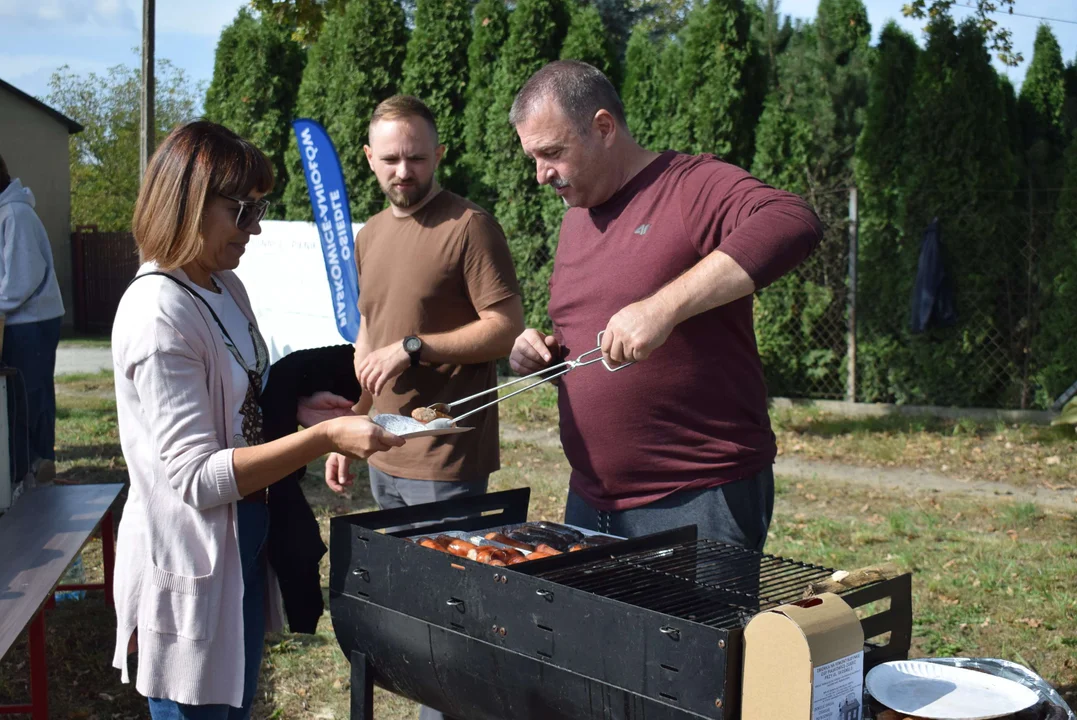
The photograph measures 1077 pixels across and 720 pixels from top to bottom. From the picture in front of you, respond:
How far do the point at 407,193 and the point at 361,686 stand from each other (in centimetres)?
178

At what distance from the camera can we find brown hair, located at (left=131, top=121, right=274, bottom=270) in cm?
227

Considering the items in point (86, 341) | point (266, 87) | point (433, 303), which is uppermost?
point (266, 87)

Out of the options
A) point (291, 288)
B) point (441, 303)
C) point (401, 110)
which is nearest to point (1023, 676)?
point (441, 303)

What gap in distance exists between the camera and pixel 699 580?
212 cm

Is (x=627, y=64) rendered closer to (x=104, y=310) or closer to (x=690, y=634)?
(x=690, y=634)

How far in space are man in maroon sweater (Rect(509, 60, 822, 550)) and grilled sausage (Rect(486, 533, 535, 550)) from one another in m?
0.40

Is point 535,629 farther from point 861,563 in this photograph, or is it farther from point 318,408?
point 861,563

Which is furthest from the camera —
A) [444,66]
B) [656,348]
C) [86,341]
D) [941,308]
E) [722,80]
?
[86,341]

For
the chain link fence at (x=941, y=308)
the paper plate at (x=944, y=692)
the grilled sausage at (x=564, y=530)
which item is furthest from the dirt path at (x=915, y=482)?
the paper plate at (x=944, y=692)

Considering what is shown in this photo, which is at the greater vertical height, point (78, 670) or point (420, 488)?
point (420, 488)

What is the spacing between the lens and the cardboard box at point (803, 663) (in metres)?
1.63

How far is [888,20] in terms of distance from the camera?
10250mm

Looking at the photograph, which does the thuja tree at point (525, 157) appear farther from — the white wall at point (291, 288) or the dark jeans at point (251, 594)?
the dark jeans at point (251, 594)

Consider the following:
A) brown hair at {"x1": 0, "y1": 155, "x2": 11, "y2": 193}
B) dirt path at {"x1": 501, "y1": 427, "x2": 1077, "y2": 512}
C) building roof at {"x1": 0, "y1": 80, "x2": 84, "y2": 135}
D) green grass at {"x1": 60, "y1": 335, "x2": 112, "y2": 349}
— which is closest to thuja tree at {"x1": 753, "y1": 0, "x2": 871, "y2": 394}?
dirt path at {"x1": 501, "y1": 427, "x2": 1077, "y2": 512}
